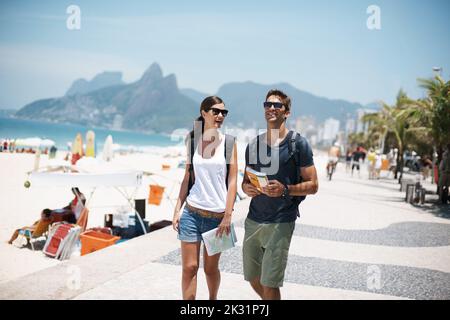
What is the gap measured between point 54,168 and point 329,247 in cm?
477

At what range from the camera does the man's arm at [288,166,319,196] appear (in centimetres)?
299

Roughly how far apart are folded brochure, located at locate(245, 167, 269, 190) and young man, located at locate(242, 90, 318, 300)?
31 millimetres

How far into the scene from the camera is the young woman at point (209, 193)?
3.30 m

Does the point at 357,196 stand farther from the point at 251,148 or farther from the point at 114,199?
the point at 251,148

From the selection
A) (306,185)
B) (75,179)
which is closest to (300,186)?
(306,185)

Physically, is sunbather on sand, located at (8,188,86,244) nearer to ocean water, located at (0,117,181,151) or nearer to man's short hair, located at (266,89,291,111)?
man's short hair, located at (266,89,291,111)

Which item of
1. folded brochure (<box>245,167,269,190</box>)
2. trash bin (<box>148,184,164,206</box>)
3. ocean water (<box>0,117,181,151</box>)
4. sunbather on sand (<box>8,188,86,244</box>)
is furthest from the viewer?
ocean water (<box>0,117,181,151</box>)

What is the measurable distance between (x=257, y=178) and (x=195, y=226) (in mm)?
689

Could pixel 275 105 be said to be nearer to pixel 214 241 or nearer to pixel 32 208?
pixel 214 241

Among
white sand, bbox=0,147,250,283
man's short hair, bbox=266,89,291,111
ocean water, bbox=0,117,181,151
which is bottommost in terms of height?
ocean water, bbox=0,117,181,151

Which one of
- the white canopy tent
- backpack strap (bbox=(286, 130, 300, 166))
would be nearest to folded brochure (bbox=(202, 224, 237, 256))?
backpack strap (bbox=(286, 130, 300, 166))

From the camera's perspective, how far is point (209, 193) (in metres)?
3.32

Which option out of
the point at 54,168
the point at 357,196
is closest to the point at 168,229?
the point at 54,168
